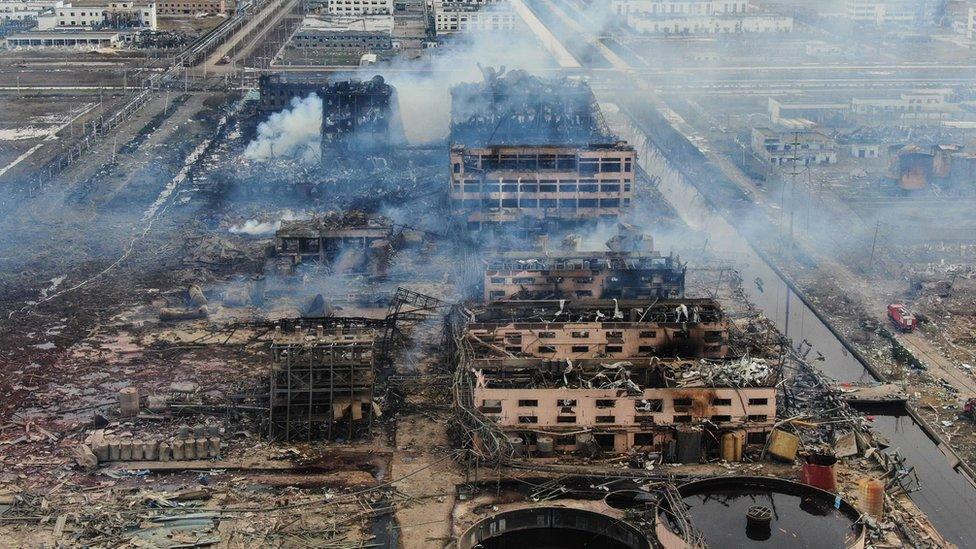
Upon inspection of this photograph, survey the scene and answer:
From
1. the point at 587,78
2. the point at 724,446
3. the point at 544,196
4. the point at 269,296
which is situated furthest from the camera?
the point at 587,78

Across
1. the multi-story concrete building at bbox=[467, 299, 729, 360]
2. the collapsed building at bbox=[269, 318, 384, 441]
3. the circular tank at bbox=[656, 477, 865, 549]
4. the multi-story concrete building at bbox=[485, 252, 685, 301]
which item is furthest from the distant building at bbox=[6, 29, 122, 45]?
the circular tank at bbox=[656, 477, 865, 549]

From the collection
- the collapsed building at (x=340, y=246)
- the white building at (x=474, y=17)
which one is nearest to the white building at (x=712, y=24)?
the white building at (x=474, y=17)

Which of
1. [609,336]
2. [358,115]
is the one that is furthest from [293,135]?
[609,336]

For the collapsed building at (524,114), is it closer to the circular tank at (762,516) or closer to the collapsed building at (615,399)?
the collapsed building at (615,399)

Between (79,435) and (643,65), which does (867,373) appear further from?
(643,65)

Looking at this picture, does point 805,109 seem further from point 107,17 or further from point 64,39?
point 107,17

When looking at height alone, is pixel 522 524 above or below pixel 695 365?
below

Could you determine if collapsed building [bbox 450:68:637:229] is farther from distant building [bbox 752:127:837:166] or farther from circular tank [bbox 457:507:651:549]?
circular tank [bbox 457:507:651:549]

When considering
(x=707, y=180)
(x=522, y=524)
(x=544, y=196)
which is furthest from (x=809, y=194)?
(x=522, y=524)
